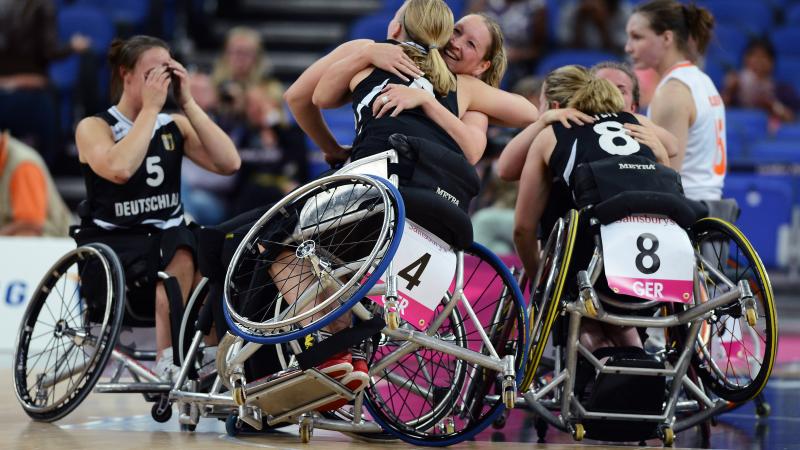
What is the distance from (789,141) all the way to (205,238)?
21.9 ft

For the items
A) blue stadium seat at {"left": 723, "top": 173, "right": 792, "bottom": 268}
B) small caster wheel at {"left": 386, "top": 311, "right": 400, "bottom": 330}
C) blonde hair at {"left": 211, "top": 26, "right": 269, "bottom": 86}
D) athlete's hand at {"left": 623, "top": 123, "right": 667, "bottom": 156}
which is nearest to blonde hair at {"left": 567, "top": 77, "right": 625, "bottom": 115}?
athlete's hand at {"left": 623, "top": 123, "right": 667, "bottom": 156}

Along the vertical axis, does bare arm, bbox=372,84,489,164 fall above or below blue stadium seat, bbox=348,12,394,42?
below

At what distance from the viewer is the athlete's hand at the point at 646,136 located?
4738 millimetres

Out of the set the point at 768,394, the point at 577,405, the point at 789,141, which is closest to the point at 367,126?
the point at 577,405

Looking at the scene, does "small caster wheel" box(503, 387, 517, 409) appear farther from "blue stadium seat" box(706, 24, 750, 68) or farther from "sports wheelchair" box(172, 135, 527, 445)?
"blue stadium seat" box(706, 24, 750, 68)

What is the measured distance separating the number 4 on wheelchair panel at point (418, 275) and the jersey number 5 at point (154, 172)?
5.08 feet

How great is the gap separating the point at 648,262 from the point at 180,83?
208 centimetres

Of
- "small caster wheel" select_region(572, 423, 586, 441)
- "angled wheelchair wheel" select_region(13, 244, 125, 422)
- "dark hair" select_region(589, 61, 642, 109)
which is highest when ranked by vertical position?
"dark hair" select_region(589, 61, 642, 109)

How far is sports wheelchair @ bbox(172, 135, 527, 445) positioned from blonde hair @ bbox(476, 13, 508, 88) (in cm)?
80

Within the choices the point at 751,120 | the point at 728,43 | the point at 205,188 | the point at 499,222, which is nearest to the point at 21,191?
the point at 205,188

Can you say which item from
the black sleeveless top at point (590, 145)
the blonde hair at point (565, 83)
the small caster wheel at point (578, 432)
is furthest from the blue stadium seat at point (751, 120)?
the small caster wheel at point (578, 432)

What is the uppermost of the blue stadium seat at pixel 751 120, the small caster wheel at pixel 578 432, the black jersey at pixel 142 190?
the blue stadium seat at pixel 751 120

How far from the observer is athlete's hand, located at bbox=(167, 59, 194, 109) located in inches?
205

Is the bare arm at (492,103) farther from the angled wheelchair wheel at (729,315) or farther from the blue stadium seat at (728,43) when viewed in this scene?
the blue stadium seat at (728,43)
